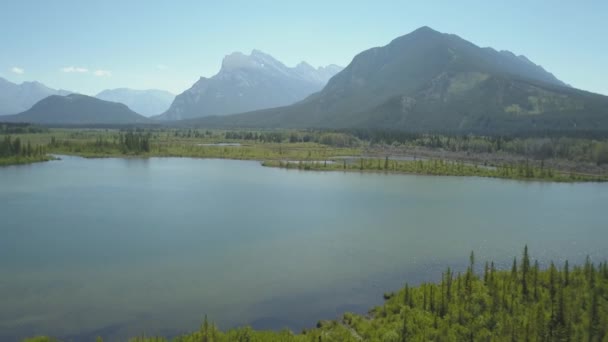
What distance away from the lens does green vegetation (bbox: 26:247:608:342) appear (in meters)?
17.5

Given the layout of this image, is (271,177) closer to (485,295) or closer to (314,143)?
(485,295)

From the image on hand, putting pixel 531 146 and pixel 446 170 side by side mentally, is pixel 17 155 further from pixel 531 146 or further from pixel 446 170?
pixel 531 146

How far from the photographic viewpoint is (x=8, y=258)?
2827 centimetres

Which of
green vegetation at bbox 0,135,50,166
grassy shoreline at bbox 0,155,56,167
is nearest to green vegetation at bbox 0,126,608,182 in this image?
grassy shoreline at bbox 0,155,56,167

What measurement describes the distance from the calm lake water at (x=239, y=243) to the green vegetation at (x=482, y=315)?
2128 millimetres

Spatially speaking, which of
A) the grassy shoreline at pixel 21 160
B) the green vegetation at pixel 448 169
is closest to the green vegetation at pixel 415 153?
the green vegetation at pixel 448 169

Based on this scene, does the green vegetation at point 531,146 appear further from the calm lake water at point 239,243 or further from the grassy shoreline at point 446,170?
the calm lake water at point 239,243

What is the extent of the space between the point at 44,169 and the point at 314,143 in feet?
264

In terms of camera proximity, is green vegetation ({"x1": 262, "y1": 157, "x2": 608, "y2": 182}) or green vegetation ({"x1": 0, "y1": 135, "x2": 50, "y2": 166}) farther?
green vegetation ({"x1": 0, "y1": 135, "x2": 50, "y2": 166})

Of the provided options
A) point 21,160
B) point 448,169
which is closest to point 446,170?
point 448,169

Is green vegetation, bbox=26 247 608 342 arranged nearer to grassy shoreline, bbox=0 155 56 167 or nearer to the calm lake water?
the calm lake water

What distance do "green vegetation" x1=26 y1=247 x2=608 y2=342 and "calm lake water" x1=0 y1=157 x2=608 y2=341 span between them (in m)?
2.13

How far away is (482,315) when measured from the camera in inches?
766

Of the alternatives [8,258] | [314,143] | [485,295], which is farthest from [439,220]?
[314,143]
